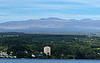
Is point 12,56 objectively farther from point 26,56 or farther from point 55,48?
point 55,48

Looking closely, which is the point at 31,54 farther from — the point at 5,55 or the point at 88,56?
the point at 88,56

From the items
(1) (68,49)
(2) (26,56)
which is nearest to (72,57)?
(1) (68,49)

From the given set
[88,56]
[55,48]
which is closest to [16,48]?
[55,48]

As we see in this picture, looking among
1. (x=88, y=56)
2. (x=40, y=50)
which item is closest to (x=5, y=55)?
(x=40, y=50)

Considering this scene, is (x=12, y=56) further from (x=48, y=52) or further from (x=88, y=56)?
(x=88, y=56)

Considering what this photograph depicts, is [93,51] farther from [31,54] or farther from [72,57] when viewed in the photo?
[31,54]

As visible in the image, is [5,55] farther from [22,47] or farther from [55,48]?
[55,48]
